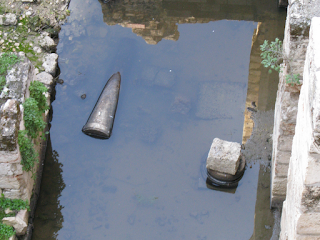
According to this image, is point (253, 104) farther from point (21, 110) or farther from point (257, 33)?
point (21, 110)

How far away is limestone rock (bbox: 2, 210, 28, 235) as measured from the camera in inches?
234

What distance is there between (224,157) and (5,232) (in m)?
3.85

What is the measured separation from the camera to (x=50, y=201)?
681 centimetres

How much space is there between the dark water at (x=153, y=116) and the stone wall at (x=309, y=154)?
321 centimetres

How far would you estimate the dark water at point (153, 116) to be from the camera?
656cm

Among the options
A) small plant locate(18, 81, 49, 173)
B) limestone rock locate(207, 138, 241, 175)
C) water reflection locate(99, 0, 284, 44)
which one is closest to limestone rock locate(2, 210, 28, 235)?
small plant locate(18, 81, 49, 173)

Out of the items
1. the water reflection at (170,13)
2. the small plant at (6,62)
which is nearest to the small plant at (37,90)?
the small plant at (6,62)

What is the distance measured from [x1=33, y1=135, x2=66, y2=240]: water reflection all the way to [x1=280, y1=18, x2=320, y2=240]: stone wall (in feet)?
14.5

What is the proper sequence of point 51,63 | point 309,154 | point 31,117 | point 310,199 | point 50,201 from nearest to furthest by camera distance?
1. point 309,154
2. point 310,199
3. point 31,117
4. point 50,201
5. point 51,63

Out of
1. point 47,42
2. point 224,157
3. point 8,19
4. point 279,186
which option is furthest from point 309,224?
point 8,19

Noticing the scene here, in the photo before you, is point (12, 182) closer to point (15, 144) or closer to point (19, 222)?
point (19, 222)

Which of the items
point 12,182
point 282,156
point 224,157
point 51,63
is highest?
point 51,63

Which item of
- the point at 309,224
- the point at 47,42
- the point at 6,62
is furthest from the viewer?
the point at 47,42

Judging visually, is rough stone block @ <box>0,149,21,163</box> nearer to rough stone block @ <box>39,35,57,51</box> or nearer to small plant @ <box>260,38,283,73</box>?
small plant @ <box>260,38,283,73</box>
